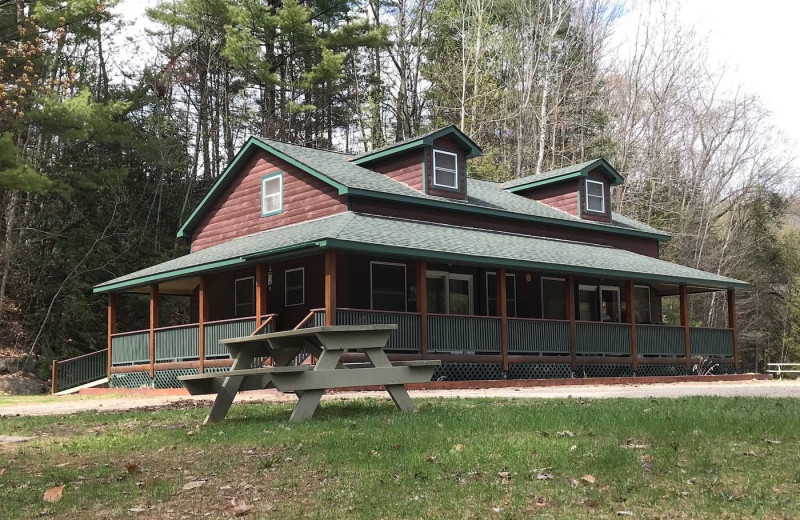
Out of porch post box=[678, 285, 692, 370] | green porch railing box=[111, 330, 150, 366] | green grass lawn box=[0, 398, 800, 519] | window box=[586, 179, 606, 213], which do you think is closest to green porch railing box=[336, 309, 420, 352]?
green porch railing box=[111, 330, 150, 366]

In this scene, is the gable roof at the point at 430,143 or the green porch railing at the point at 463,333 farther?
the gable roof at the point at 430,143

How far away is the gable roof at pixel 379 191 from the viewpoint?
22886mm

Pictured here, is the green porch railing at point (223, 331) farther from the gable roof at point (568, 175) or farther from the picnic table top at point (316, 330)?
the gable roof at point (568, 175)

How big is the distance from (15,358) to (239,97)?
20992mm

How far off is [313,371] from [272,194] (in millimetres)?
16150

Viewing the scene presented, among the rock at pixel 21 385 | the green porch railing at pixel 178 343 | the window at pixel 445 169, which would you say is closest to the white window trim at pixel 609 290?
the window at pixel 445 169

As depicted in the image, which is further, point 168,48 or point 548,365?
point 168,48

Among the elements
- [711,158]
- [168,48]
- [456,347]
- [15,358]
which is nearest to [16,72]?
[15,358]

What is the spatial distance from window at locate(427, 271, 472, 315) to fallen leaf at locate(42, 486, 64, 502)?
1731 centimetres

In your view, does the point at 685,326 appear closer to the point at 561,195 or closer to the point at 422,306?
the point at 561,195

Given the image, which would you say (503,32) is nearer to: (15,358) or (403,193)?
(403,193)

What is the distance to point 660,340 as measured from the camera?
26.5m

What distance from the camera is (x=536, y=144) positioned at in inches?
1816

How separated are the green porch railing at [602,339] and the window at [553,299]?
1795 millimetres
